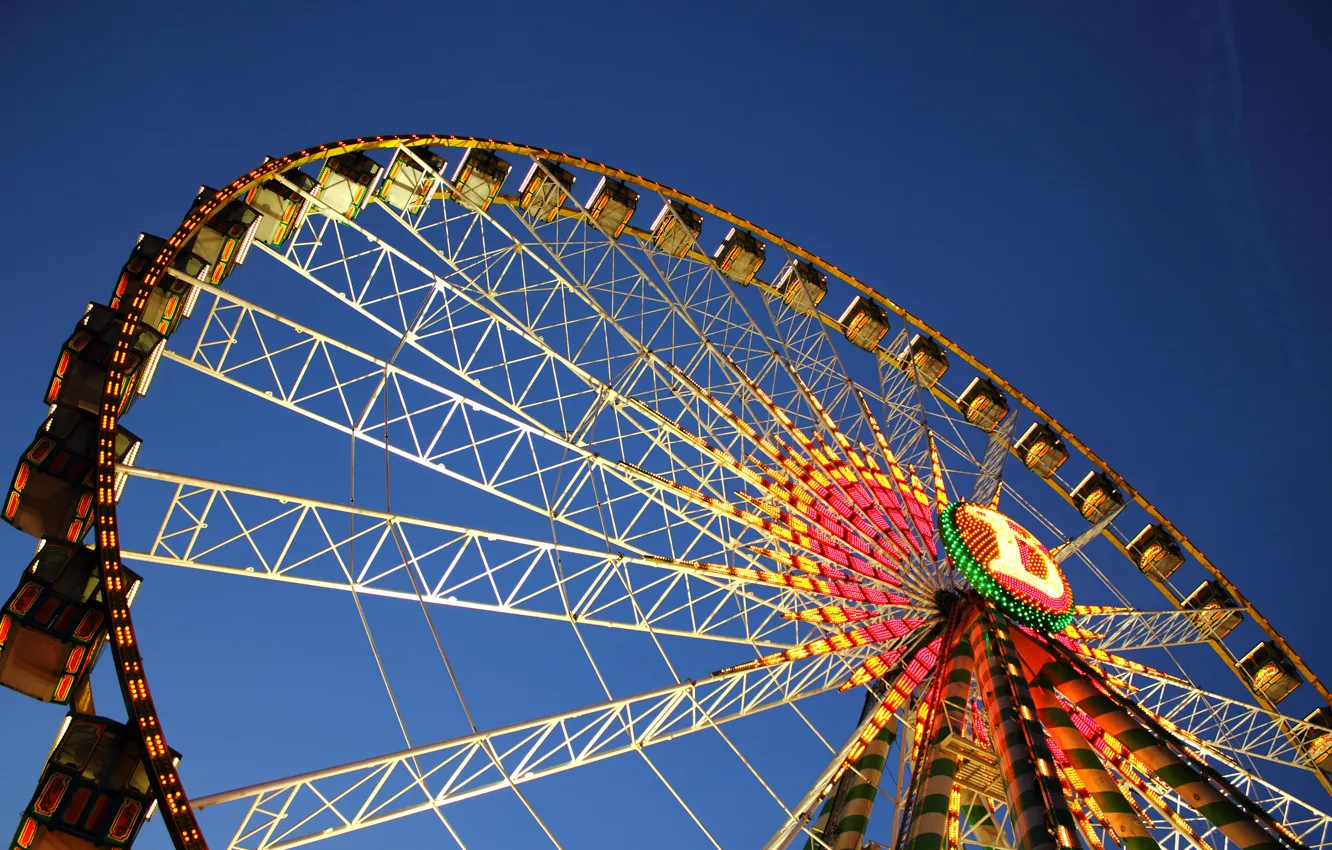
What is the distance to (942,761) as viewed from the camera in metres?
14.3

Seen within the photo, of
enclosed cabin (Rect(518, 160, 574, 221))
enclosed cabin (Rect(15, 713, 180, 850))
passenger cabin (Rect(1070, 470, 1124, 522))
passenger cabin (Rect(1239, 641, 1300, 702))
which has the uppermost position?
passenger cabin (Rect(1070, 470, 1124, 522))

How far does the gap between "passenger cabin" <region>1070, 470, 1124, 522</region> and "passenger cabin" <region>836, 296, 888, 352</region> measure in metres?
5.94

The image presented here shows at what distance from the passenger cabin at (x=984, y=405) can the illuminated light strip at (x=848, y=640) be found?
905cm

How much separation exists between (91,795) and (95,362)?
16.1 ft

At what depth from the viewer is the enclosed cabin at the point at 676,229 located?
21.3 meters

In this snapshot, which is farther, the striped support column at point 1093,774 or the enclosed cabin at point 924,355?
the enclosed cabin at point 924,355

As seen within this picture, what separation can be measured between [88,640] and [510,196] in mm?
11346

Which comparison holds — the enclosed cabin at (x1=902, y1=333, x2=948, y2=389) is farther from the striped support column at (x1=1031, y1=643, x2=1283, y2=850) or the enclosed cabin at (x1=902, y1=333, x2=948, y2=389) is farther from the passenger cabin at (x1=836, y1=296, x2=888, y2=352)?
the striped support column at (x1=1031, y1=643, x2=1283, y2=850)

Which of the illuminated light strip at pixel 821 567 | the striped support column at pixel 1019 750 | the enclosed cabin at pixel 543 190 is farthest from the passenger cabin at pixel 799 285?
the striped support column at pixel 1019 750

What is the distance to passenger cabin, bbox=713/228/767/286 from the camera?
22.8 meters

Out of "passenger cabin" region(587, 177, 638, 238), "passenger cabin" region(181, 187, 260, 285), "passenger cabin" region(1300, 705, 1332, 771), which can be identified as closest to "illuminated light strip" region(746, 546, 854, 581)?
"passenger cabin" region(587, 177, 638, 238)

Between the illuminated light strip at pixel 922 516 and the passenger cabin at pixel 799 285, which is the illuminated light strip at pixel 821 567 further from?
the passenger cabin at pixel 799 285

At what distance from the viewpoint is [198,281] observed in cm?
1291

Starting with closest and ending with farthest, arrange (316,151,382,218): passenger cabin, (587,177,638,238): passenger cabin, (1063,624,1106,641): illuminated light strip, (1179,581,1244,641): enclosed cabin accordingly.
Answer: (316,151,382,218): passenger cabin
(1063,624,1106,641): illuminated light strip
(587,177,638,238): passenger cabin
(1179,581,1244,641): enclosed cabin
